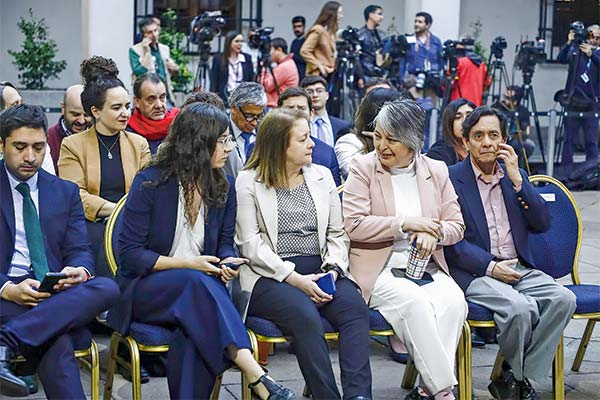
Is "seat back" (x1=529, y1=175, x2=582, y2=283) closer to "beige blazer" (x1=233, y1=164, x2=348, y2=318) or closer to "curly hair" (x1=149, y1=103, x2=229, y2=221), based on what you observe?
"beige blazer" (x1=233, y1=164, x2=348, y2=318)

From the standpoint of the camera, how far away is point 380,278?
4902 mm

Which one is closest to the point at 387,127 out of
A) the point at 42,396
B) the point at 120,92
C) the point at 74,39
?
the point at 120,92

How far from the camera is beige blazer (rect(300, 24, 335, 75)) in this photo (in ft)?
37.9

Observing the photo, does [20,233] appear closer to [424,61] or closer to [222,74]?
[222,74]

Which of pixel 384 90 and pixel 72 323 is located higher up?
pixel 384 90

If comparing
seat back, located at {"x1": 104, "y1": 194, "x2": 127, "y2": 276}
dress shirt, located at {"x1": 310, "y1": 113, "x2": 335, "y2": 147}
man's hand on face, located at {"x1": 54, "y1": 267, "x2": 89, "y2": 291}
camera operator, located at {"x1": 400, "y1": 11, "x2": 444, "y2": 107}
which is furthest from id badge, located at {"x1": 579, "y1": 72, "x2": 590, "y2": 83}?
man's hand on face, located at {"x1": 54, "y1": 267, "x2": 89, "y2": 291}

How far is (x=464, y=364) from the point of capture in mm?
4773

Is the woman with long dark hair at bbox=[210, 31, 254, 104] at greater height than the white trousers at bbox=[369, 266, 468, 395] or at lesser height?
greater

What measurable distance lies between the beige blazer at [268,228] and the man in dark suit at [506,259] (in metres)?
0.59

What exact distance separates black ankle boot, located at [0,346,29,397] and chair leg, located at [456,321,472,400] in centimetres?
186

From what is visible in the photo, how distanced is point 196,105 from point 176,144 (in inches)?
8.8

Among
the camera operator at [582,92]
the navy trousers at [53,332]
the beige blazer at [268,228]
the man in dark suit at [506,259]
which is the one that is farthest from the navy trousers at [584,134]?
the navy trousers at [53,332]

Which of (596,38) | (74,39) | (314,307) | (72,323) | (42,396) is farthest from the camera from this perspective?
(74,39)

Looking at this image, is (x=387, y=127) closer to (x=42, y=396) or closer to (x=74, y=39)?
(x=42, y=396)
